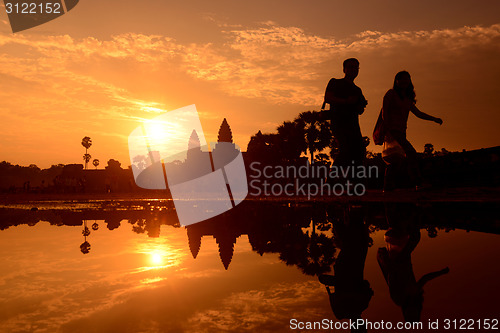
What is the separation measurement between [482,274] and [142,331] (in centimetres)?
198

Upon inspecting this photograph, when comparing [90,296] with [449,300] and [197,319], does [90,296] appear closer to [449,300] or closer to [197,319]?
[197,319]

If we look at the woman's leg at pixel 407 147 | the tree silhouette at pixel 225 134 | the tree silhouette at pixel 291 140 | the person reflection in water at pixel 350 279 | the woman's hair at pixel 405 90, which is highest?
the tree silhouette at pixel 225 134

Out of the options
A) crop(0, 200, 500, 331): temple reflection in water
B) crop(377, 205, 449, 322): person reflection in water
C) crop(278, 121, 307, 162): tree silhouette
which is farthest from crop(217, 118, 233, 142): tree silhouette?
crop(377, 205, 449, 322): person reflection in water

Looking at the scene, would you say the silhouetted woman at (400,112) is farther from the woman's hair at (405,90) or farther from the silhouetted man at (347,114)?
the silhouetted man at (347,114)

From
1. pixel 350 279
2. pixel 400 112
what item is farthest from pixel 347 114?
pixel 350 279

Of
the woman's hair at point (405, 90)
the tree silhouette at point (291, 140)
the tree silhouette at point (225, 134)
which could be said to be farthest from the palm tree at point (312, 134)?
the woman's hair at point (405, 90)

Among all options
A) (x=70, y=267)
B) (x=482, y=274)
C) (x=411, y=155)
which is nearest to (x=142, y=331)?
(x=70, y=267)

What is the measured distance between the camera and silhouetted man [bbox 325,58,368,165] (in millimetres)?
9836

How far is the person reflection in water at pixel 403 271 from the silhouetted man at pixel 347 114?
17.0 ft

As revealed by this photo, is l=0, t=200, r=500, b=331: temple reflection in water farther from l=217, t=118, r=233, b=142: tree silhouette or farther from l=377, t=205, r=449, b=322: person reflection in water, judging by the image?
l=217, t=118, r=233, b=142: tree silhouette

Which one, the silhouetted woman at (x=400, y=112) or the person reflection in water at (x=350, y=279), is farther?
the silhouetted woman at (x=400, y=112)

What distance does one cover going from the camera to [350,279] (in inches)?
95.8

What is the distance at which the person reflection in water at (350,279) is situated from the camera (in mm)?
1887

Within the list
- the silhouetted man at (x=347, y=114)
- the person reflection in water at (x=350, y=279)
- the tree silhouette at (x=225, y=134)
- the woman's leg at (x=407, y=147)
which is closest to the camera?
the person reflection in water at (x=350, y=279)
